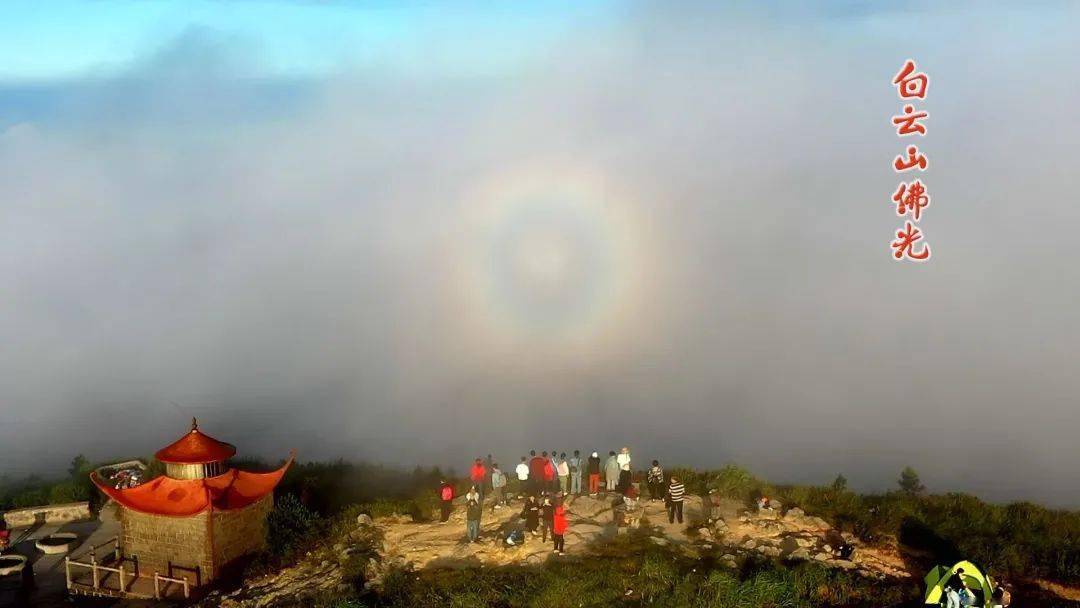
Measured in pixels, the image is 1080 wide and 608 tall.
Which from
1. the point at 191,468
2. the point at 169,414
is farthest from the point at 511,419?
the point at 191,468

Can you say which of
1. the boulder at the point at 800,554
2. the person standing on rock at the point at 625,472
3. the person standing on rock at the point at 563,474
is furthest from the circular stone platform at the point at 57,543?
the boulder at the point at 800,554

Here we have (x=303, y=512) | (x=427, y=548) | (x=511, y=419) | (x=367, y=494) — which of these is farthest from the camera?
(x=511, y=419)

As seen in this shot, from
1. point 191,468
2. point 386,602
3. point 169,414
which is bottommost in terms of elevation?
point 169,414

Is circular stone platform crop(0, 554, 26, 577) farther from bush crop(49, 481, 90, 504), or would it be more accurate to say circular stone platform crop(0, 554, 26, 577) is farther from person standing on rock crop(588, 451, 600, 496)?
person standing on rock crop(588, 451, 600, 496)

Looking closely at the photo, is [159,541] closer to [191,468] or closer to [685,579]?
[191,468]

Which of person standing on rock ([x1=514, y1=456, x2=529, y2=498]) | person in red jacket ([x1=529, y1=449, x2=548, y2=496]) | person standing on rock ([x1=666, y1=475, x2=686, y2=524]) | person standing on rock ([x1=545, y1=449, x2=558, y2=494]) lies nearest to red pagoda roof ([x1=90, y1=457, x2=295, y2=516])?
person standing on rock ([x1=514, y1=456, x2=529, y2=498])

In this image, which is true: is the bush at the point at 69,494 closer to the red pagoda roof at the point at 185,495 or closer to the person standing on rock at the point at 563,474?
the red pagoda roof at the point at 185,495

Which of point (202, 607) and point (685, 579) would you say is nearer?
point (685, 579)
